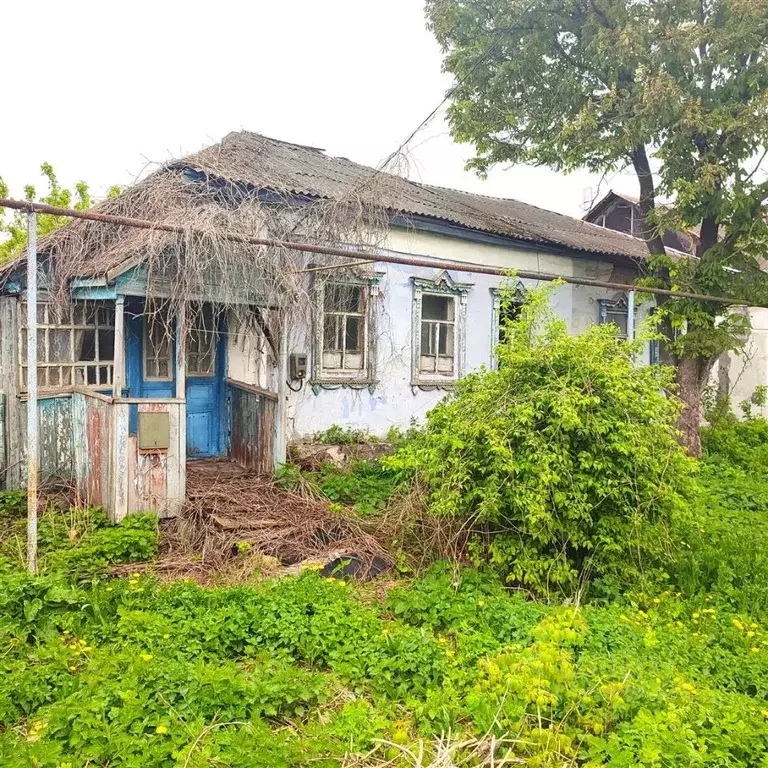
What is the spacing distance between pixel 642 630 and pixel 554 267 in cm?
907

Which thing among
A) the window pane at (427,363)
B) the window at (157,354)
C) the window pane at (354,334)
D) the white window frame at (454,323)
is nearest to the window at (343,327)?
the window pane at (354,334)

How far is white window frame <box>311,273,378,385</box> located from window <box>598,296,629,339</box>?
5.90 m

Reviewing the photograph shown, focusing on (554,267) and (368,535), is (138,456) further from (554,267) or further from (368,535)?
(554,267)

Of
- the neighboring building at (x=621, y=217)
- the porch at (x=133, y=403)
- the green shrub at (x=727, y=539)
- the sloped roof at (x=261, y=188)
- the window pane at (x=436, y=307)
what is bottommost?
the green shrub at (x=727, y=539)

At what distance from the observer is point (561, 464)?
527 cm

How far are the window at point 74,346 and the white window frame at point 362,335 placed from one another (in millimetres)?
2680

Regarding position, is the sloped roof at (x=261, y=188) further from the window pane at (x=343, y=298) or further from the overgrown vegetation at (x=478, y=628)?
the overgrown vegetation at (x=478, y=628)

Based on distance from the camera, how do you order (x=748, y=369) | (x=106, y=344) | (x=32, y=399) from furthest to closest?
(x=748, y=369) < (x=106, y=344) < (x=32, y=399)

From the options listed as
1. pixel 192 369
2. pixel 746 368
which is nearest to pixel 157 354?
pixel 192 369

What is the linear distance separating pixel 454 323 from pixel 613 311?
15.3 ft

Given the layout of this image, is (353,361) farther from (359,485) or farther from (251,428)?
(359,485)

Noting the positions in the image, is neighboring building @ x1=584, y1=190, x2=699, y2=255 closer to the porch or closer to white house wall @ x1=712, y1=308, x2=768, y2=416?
white house wall @ x1=712, y1=308, x2=768, y2=416

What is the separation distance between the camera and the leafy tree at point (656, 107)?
8891 mm

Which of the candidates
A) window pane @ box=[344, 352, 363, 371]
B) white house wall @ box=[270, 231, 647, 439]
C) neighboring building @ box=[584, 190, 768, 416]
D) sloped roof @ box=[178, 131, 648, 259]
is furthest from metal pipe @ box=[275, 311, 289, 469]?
neighboring building @ box=[584, 190, 768, 416]
